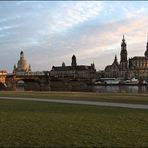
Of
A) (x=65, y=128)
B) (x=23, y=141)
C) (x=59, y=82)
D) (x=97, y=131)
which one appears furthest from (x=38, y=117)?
(x=59, y=82)

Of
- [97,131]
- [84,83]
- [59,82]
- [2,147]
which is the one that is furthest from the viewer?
[84,83]

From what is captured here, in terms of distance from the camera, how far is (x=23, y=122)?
1523 cm

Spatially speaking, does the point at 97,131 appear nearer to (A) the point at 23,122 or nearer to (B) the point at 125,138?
(B) the point at 125,138

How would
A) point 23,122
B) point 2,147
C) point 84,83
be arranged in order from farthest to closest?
1. point 84,83
2. point 23,122
3. point 2,147

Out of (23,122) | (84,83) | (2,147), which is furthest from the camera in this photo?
(84,83)

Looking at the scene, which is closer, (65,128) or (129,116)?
(65,128)

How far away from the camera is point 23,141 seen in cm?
1113

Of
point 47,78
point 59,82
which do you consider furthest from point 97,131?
point 59,82

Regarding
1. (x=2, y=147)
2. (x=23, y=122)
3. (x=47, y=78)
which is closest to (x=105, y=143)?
(x=2, y=147)

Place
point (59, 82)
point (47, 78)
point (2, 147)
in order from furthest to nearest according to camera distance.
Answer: point (59, 82) → point (47, 78) → point (2, 147)

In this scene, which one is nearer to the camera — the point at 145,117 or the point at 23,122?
the point at 23,122

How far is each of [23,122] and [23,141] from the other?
414 centimetres

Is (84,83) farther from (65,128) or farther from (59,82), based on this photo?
(65,128)

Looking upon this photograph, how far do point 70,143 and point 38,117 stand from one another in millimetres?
6342
